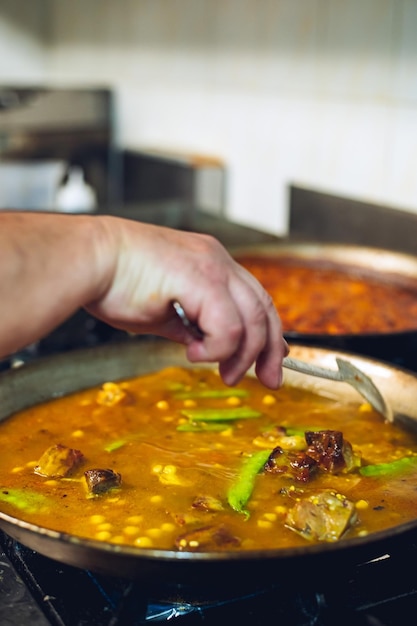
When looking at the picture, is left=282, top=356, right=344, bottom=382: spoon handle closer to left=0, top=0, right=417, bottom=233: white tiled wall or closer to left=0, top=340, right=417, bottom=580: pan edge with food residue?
left=0, top=340, right=417, bottom=580: pan edge with food residue

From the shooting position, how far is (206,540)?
0.99 meters

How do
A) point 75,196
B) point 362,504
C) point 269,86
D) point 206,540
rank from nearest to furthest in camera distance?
point 206,540 → point 362,504 → point 269,86 → point 75,196

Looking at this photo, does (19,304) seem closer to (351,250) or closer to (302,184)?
(351,250)

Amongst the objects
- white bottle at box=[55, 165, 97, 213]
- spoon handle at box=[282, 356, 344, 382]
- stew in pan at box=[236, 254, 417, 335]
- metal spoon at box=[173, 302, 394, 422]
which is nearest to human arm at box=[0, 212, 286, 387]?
spoon handle at box=[282, 356, 344, 382]

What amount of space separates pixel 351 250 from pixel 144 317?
1.43 metres

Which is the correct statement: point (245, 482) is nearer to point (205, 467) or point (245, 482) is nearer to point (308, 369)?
point (205, 467)

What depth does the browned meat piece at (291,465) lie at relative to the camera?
118 cm

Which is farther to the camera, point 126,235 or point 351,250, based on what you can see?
point 351,250

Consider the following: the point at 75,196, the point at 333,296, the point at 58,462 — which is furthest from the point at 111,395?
the point at 75,196

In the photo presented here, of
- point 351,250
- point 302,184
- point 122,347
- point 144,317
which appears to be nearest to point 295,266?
point 351,250

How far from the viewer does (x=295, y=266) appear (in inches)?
93.7

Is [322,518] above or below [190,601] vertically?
above

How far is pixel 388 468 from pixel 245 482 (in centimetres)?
23

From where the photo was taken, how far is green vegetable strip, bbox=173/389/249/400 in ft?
4.94
